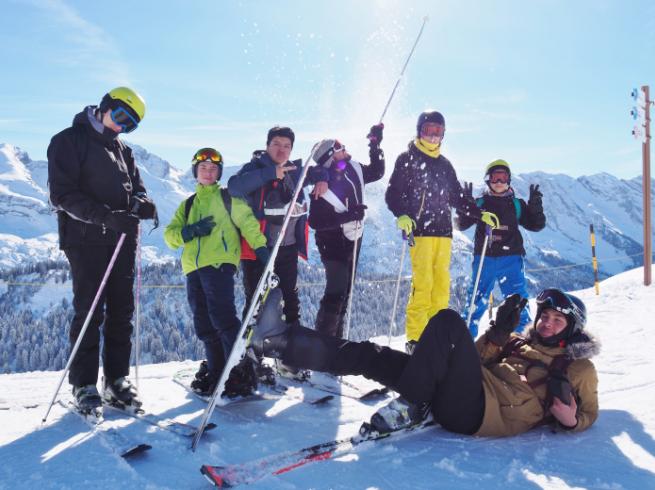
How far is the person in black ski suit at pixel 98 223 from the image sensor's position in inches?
128

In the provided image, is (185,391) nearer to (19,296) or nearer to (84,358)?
(84,358)

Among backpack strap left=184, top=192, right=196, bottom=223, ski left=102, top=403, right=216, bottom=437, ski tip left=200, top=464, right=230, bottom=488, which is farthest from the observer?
backpack strap left=184, top=192, right=196, bottom=223

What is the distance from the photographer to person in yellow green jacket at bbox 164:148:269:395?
360 cm

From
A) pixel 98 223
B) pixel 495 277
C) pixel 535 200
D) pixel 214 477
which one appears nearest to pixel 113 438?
pixel 214 477

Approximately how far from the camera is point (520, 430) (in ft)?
9.78

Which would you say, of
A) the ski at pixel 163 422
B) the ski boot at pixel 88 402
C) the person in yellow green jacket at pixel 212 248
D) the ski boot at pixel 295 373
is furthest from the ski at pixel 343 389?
the ski boot at pixel 88 402

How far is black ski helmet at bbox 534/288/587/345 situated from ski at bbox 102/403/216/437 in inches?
90.6

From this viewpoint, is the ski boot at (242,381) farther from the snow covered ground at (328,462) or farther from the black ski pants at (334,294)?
the black ski pants at (334,294)

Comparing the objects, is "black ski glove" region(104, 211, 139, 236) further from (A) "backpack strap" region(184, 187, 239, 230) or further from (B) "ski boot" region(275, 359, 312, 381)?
(B) "ski boot" region(275, 359, 312, 381)

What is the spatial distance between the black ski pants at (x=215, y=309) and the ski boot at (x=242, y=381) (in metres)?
0.14

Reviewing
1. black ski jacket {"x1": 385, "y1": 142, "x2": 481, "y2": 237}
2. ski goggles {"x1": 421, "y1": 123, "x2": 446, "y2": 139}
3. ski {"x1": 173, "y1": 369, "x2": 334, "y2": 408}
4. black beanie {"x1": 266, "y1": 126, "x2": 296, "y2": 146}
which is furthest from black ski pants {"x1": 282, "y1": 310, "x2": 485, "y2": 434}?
ski goggles {"x1": 421, "y1": 123, "x2": 446, "y2": 139}

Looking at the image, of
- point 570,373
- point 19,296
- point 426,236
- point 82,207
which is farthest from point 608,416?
point 19,296

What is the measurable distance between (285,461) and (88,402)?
5.31 ft

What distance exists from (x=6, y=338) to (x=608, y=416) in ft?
350
